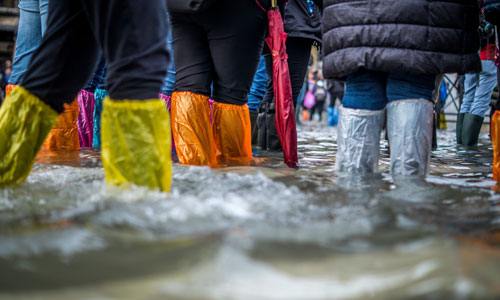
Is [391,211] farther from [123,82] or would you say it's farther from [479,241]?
[123,82]

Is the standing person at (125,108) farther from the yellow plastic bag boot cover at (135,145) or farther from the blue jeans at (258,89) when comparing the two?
the blue jeans at (258,89)

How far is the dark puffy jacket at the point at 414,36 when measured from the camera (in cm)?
173

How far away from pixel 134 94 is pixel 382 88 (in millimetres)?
1080

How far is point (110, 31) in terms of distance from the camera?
4.30ft

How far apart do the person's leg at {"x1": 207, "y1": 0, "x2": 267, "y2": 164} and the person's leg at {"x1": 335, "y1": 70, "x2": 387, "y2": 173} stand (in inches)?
21.7

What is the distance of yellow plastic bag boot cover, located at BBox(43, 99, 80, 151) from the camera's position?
2.81 m

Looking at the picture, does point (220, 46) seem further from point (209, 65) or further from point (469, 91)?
point (469, 91)

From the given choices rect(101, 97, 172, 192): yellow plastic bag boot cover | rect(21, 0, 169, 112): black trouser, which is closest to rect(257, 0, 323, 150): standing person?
rect(21, 0, 169, 112): black trouser

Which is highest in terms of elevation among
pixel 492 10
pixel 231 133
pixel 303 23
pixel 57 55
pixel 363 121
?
pixel 303 23

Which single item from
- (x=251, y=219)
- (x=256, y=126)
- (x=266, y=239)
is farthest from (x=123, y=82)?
(x=256, y=126)

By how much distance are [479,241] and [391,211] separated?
0.25m

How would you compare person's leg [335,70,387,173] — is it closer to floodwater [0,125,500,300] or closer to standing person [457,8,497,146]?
floodwater [0,125,500,300]

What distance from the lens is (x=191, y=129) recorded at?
6.86 feet

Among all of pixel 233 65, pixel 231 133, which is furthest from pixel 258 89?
pixel 233 65
